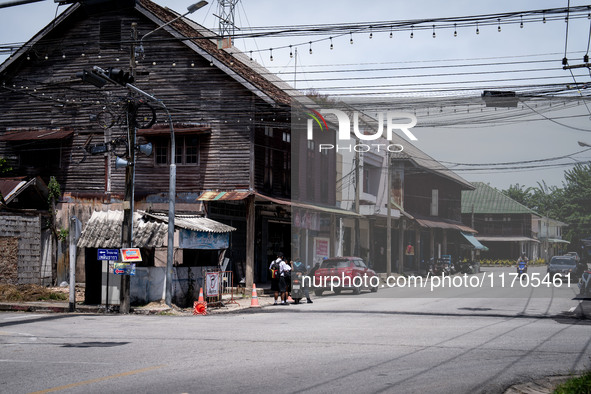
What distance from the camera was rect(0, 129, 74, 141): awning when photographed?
33.4 m

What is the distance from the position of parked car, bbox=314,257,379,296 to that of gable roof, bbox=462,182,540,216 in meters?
5.29

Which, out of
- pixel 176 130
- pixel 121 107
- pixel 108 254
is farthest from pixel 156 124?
pixel 108 254

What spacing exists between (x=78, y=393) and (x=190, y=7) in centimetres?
1378

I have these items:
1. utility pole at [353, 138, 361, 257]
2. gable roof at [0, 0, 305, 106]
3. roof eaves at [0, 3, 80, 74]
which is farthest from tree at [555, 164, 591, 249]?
roof eaves at [0, 3, 80, 74]

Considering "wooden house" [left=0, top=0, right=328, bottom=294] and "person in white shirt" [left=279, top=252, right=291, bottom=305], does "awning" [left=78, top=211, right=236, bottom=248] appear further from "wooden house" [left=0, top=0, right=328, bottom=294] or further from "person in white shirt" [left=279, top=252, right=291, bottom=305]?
"wooden house" [left=0, top=0, right=328, bottom=294]

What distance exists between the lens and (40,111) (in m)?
35.5

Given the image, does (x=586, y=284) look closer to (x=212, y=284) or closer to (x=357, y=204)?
(x=357, y=204)

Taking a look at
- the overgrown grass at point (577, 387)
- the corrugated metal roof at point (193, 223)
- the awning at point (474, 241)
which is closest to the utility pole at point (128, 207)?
the corrugated metal roof at point (193, 223)

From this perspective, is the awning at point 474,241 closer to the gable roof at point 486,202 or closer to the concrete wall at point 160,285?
the gable roof at point 486,202

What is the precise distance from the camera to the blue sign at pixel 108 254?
906 inches

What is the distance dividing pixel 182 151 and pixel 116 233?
9122mm

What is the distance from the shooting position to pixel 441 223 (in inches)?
1184

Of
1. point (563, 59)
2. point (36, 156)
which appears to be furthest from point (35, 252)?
point (563, 59)

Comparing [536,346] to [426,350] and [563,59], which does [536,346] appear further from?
[563,59]
